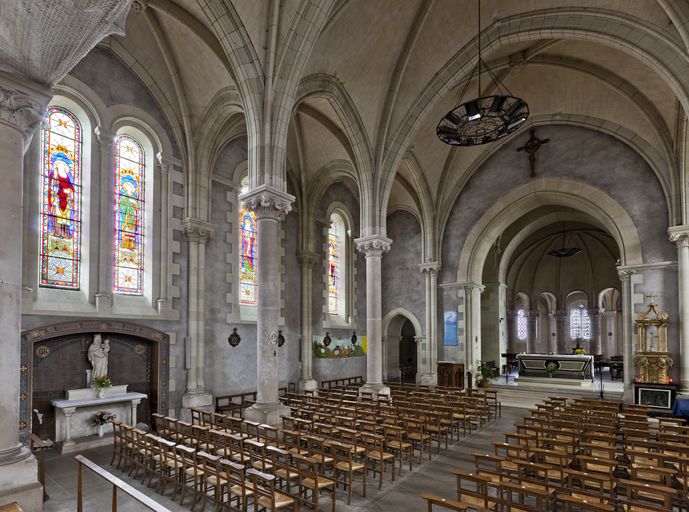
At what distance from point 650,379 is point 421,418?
9.11 meters

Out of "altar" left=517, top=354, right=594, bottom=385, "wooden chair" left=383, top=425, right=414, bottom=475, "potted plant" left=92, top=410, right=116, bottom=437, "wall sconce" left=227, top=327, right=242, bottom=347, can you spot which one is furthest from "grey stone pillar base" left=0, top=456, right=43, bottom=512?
"altar" left=517, top=354, right=594, bottom=385

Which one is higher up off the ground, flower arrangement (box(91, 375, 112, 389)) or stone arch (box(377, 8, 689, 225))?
stone arch (box(377, 8, 689, 225))

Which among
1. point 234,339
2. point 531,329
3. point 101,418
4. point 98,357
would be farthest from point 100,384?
point 531,329

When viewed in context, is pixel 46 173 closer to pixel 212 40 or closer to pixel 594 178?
pixel 212 40

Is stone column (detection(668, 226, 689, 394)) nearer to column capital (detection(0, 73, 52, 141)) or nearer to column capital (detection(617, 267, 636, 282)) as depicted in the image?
column capital (detection(617, 267, 636, 282))

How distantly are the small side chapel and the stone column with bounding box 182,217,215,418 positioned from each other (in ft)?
0.38

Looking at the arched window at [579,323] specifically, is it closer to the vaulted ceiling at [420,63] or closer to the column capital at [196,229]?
the vaulted ceiling at [420,63]

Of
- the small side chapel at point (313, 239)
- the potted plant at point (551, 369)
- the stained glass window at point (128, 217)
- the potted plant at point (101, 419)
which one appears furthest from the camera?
the potted plant at point (551, 369)

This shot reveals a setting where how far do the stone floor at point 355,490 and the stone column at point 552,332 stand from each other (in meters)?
26.6

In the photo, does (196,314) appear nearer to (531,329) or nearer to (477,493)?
(477,493)

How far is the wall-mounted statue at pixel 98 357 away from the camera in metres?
11.3

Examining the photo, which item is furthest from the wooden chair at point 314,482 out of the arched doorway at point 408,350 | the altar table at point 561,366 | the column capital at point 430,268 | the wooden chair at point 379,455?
the arched doorway at point 408,350

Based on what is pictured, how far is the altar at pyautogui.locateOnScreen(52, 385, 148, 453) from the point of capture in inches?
404

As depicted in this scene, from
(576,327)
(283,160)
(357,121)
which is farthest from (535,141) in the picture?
(576,327)
